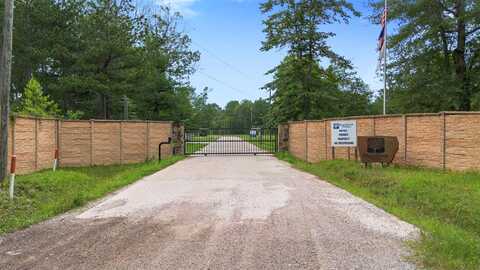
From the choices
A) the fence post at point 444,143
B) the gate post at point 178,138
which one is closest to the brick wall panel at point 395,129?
the fence post at point 444,143

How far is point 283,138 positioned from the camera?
2666cm

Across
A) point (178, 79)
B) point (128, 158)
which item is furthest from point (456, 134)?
point (178, 79)

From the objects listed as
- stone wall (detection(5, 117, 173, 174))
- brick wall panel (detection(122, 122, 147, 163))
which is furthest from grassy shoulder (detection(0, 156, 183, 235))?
brick wall panel (detection(122, 122, 147, 163))

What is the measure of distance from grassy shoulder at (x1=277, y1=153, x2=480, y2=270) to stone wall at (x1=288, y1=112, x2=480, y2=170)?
39 cm

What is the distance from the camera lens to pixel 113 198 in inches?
368

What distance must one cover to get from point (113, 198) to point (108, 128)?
11294mm

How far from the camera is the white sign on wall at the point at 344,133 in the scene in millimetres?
15328

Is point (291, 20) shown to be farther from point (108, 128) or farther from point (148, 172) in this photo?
point (148, 172)

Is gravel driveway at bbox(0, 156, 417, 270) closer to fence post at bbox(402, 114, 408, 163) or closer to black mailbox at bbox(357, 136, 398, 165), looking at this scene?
black mailbox at bbox(357, 136, 398, 165)

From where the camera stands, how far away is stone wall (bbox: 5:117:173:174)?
46.7 feet

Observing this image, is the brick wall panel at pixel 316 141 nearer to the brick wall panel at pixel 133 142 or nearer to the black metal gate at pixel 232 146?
the black metal gate at pixel 232 146

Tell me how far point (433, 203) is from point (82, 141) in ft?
50.9

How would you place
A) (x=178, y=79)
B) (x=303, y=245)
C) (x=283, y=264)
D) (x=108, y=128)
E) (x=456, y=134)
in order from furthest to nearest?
(x=178, y=79)
(x=108, y=128)
(x=456, y=134)
(x=303, y=245)
(x=283, y=264)

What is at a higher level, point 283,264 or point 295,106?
point 295,106
